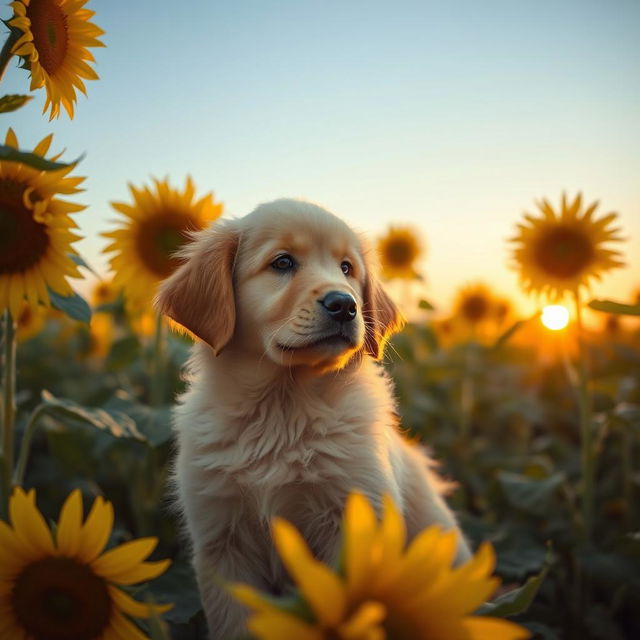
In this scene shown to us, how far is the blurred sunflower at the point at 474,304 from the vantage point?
570 cm

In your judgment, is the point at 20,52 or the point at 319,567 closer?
the point at 319,567

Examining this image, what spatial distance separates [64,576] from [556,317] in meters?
2.47

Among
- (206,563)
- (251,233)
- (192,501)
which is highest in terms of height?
(251,233)

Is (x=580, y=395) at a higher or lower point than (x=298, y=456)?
higher

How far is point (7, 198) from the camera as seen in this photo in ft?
5.44

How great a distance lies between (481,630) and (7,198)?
63.8 inches

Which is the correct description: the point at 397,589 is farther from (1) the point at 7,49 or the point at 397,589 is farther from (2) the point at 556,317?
(2) the point at 556,317

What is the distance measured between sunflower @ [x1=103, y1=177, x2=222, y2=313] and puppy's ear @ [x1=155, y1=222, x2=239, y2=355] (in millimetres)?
671

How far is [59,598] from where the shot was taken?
1.28 metres

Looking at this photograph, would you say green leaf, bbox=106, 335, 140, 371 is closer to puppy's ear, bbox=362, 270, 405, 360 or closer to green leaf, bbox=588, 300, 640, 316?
puppy's ear, bbox=362, 270, 405, 360

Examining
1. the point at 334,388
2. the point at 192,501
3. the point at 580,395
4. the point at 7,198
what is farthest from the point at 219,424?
the point at 580,395

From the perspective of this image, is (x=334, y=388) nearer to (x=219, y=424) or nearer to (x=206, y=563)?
(x=219, y=424)

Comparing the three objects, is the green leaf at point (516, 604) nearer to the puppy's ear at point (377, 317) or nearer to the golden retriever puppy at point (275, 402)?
the golden retriever puppy at point (275, 402)

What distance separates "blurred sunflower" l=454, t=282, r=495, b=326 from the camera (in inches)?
225
